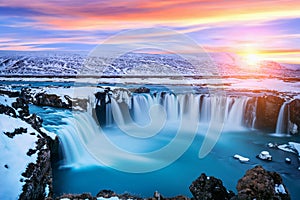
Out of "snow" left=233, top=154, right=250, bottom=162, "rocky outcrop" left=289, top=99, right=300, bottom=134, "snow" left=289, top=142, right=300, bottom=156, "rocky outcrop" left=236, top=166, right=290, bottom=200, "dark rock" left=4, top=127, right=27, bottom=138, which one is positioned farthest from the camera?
"rocky outcrop" left=289, top=99, right=300, bottom=134

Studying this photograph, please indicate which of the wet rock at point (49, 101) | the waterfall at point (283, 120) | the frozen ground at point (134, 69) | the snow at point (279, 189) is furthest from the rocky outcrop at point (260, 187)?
the frozen ground at point (134, 69)

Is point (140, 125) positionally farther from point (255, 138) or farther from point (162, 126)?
point (255, 138)

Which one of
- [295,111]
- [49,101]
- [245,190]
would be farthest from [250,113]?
[245,190]

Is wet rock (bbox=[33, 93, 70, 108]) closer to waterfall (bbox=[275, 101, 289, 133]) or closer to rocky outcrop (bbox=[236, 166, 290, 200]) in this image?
waterfall (bbox=[275, 101, 289, 133])

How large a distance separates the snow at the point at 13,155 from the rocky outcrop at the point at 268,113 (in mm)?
20591

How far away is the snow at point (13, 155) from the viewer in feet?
30.1

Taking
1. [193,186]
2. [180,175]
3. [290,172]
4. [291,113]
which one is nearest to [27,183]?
[193,186]

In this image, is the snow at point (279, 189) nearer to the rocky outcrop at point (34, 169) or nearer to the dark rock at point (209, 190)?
the dark rock at point (209, 190)

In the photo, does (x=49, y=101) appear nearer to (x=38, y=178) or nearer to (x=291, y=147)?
(x=38, y=178)

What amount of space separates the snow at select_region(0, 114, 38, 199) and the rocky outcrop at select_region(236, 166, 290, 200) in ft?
23.2

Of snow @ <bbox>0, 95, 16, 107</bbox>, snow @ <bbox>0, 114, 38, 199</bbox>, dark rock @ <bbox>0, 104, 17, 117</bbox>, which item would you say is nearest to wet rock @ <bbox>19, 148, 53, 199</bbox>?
snow @ <bbox>0, 114, 38, 199</bbox>

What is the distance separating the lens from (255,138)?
2288 cm

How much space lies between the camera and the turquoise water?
14.0 m

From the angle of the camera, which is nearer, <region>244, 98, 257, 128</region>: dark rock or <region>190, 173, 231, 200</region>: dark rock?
<region>190, 173, 231, 200</region>: dark rock
